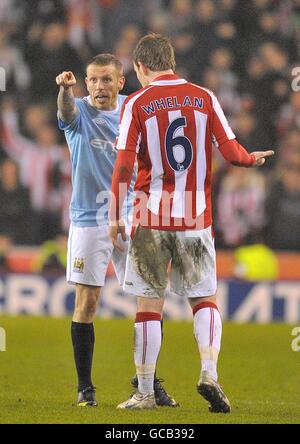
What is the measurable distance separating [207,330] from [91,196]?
4.21 feet

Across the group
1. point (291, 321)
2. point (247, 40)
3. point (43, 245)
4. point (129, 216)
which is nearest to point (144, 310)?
point (129, 216)

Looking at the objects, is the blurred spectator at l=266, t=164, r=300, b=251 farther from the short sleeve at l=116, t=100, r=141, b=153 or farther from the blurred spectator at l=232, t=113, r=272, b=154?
the short sleeve at l=116, t=100, r=141, b=153

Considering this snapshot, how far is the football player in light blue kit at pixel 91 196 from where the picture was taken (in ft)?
22.5

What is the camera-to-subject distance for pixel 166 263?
6.39 meters

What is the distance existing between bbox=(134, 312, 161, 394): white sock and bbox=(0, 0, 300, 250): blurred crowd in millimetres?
7245

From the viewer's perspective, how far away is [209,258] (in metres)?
6.41

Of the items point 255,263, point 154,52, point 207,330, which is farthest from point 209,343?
point 255,263

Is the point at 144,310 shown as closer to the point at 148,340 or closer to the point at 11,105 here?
the point at 148,340

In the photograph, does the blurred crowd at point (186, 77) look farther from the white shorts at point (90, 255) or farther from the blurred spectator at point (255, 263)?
the white shorts at point (90, 255)

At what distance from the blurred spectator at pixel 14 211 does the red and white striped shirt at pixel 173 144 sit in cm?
741

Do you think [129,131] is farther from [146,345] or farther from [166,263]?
[146,345]

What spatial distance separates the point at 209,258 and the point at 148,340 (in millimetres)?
571

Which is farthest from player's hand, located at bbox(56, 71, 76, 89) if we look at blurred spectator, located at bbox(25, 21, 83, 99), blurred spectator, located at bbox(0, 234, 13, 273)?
blurred spectator, located at bbox(25, 21, 83, 99)
